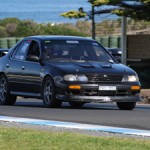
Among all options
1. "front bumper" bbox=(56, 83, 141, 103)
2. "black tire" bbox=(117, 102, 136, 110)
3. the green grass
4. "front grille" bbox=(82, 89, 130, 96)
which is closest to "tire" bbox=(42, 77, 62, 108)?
"front bumper" bbox=(56, 83, 141, 103)

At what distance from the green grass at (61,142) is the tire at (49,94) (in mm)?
5222

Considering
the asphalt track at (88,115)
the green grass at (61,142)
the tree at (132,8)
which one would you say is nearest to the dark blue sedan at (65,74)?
the asphalt track at (88,115)

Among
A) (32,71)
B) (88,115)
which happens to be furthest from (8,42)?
(88,115)

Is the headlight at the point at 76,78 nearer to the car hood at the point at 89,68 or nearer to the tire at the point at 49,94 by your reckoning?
the car hood at the point at 89,68

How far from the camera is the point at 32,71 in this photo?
17.8m

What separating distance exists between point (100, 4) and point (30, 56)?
10.6 metres

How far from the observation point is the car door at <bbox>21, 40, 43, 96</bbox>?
17.6 metres

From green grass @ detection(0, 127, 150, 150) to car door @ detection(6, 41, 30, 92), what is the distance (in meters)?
6.81

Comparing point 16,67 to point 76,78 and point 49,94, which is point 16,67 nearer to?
point 49,94

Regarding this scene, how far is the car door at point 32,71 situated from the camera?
57.6 ft

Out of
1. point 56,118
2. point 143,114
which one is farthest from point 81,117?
point 143,114

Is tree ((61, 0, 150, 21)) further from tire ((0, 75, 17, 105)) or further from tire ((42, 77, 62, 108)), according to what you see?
tire ((42, 77, 62, 108))

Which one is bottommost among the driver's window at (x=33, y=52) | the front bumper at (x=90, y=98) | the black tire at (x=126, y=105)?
the black tire at (x=126, y=105)

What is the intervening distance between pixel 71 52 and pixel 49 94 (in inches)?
50.9
